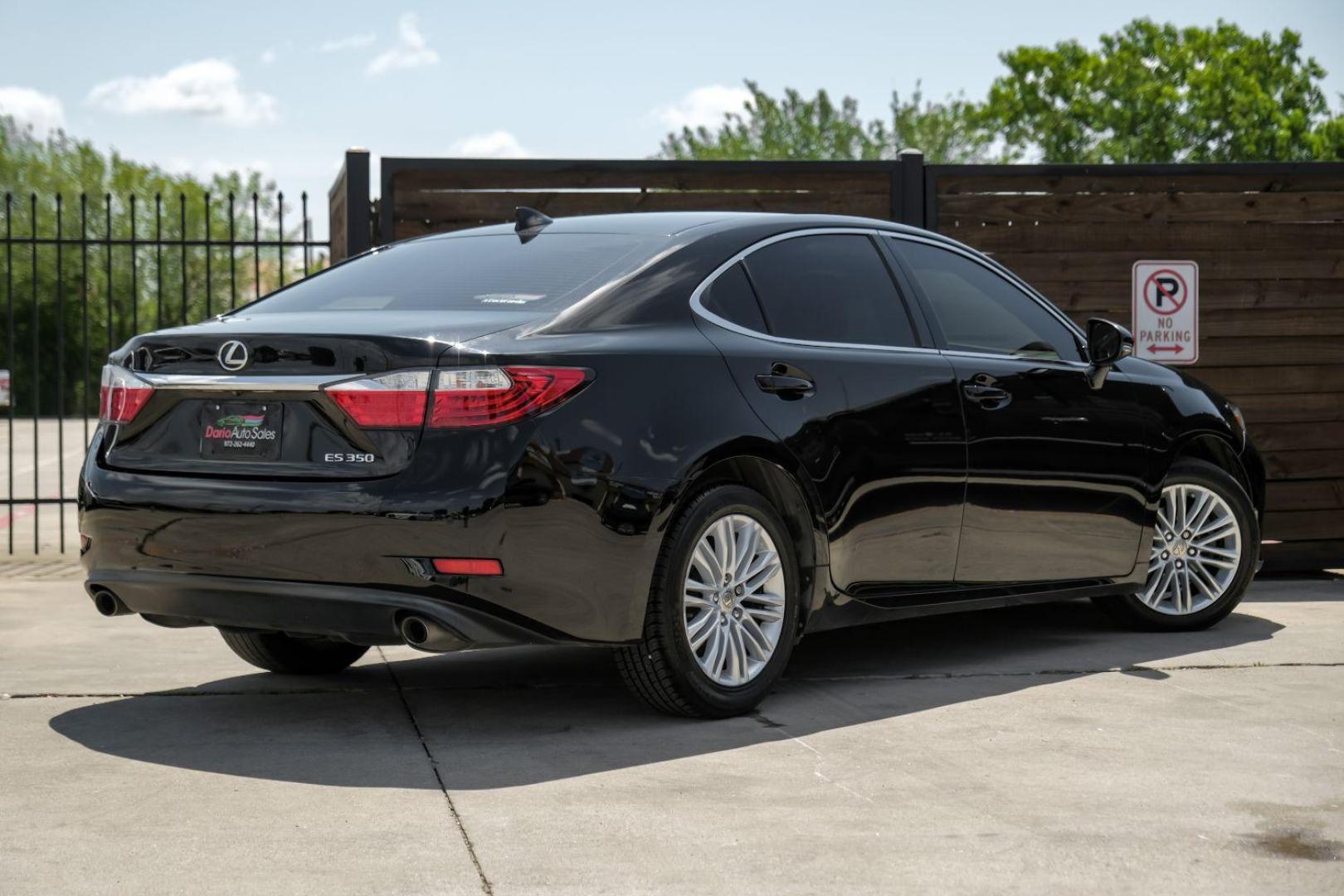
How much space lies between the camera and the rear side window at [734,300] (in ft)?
19.1

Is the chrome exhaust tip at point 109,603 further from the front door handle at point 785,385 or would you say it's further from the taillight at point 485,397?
the front door handle at point 785,385

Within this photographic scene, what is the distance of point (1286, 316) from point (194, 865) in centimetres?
793

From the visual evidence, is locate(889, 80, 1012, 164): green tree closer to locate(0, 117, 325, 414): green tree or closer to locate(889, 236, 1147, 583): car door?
locate(0, 117, 325, 414): green tree

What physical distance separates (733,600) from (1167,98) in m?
Answer: 54.9

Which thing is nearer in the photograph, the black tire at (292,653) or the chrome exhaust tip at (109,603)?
the chrome exhaust tip at (109,603)

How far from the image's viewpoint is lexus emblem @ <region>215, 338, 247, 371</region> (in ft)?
17.5

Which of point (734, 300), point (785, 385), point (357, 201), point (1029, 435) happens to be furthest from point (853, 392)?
point (357, 201)

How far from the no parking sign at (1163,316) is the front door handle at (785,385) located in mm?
4789

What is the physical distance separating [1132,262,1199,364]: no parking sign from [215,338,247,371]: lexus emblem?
20.4 feet

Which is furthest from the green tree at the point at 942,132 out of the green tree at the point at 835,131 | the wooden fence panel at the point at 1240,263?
the wooden fence panel at the point at 1240,263

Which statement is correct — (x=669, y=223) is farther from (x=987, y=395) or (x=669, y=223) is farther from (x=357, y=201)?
(x=357, y=201)

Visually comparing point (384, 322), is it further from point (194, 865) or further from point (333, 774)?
point (194, 865)

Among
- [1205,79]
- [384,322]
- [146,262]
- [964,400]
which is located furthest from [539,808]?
[1205,79]

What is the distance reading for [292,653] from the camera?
6.71m
